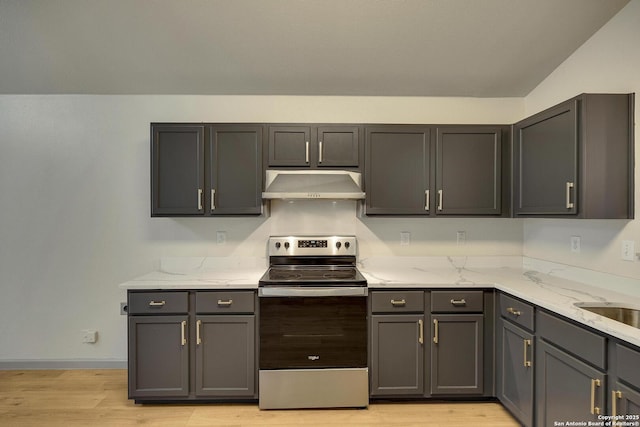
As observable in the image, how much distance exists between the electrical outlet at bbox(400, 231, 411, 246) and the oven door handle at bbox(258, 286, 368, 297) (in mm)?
893

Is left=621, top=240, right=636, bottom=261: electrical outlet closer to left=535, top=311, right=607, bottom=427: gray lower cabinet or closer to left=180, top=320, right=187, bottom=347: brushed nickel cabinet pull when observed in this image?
left=535, top=311, right=607, bottom=427: gray lower cabinet

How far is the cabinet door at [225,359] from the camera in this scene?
253 cm

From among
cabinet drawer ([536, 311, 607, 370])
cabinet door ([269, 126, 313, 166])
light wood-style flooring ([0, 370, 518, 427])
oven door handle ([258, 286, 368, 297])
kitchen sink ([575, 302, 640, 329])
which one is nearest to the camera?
cabinet drawer ([536, 311, 607, 370])

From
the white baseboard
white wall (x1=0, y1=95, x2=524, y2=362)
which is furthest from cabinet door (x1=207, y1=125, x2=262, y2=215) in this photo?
the white baseboard

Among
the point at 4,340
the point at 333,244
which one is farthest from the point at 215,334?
the point at 4,340

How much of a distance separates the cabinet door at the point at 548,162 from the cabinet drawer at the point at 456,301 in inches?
30.0

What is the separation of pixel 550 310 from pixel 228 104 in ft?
9.39

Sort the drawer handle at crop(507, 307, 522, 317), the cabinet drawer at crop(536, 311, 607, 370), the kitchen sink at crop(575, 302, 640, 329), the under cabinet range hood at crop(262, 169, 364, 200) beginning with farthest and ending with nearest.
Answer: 1. the under cabinet range hood at crop(262, 169, 364, 200)
2. the drawer handle at crop(507, 307, 522, 317)
3. the kitchen sink at crop(575, 302, 640, 329)
4. the cabinet drawer at crop(536, 311, 607, 370)

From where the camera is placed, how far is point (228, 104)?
10.4ft

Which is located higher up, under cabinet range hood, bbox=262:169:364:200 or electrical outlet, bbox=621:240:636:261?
under cabinet range hood, bbox=262:169:364:200

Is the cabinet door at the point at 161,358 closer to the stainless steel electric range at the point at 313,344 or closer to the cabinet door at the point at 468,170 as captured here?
the stainless steel electric range at the point at 313,344

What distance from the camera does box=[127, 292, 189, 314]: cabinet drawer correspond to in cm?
253

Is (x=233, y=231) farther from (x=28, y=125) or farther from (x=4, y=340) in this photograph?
(x=4, y=340)

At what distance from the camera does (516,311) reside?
2273 mm
